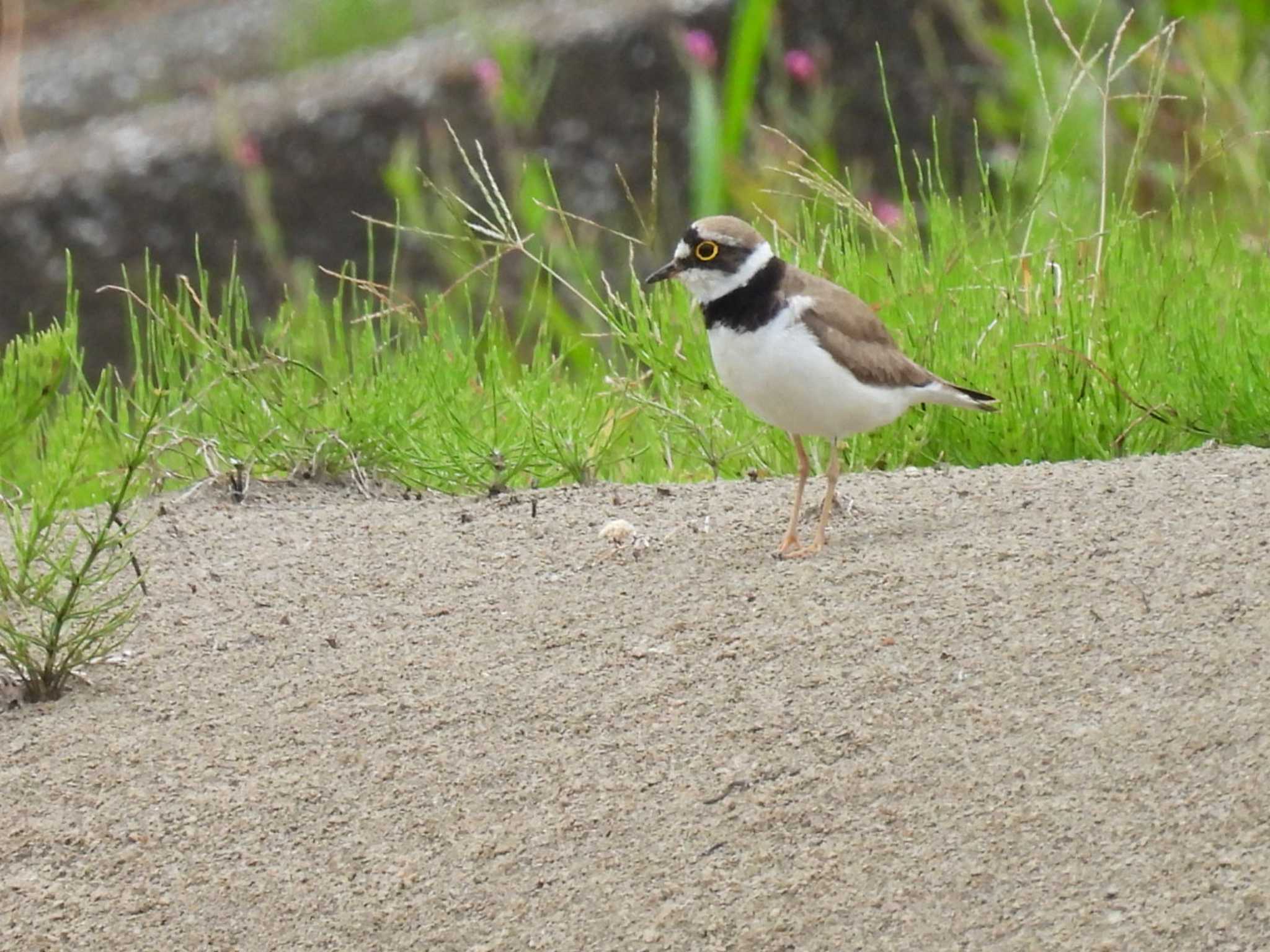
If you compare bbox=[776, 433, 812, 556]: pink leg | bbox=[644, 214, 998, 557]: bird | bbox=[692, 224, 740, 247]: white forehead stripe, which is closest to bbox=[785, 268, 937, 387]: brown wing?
bbox=[644, 214, 998, 557]: bird

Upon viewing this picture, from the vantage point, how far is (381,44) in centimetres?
1030

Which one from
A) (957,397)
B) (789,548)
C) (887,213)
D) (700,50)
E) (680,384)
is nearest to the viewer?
(789,548)

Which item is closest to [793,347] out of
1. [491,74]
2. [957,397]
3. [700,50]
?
[957,397]

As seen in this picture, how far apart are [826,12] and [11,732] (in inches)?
239

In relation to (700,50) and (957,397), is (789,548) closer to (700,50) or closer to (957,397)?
(957,397)

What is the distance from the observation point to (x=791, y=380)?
13.6ft

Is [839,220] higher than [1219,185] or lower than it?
higher

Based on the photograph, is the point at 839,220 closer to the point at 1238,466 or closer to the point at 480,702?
the point at 1238,466

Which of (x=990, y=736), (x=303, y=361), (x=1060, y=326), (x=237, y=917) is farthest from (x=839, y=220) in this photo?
(x=237, y=917)

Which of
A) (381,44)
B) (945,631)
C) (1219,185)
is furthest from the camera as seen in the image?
(381,44)

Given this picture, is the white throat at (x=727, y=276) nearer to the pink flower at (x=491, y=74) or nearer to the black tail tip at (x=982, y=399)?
the black tail tip at (x=982, y=399)

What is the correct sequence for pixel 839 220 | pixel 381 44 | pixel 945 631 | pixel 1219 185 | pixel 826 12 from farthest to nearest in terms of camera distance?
pixel 381 44 → pixel 826 12 → pixel 1219 185 → pixel 839 220 → pixel 945 631

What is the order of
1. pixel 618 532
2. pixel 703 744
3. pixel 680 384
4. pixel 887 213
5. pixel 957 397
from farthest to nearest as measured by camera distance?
1. pixel 887 213
2. pixel 680 384
3. pixel 957 397
4. pixel 618 532
5. pixel 703 744

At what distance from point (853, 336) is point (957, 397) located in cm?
36
